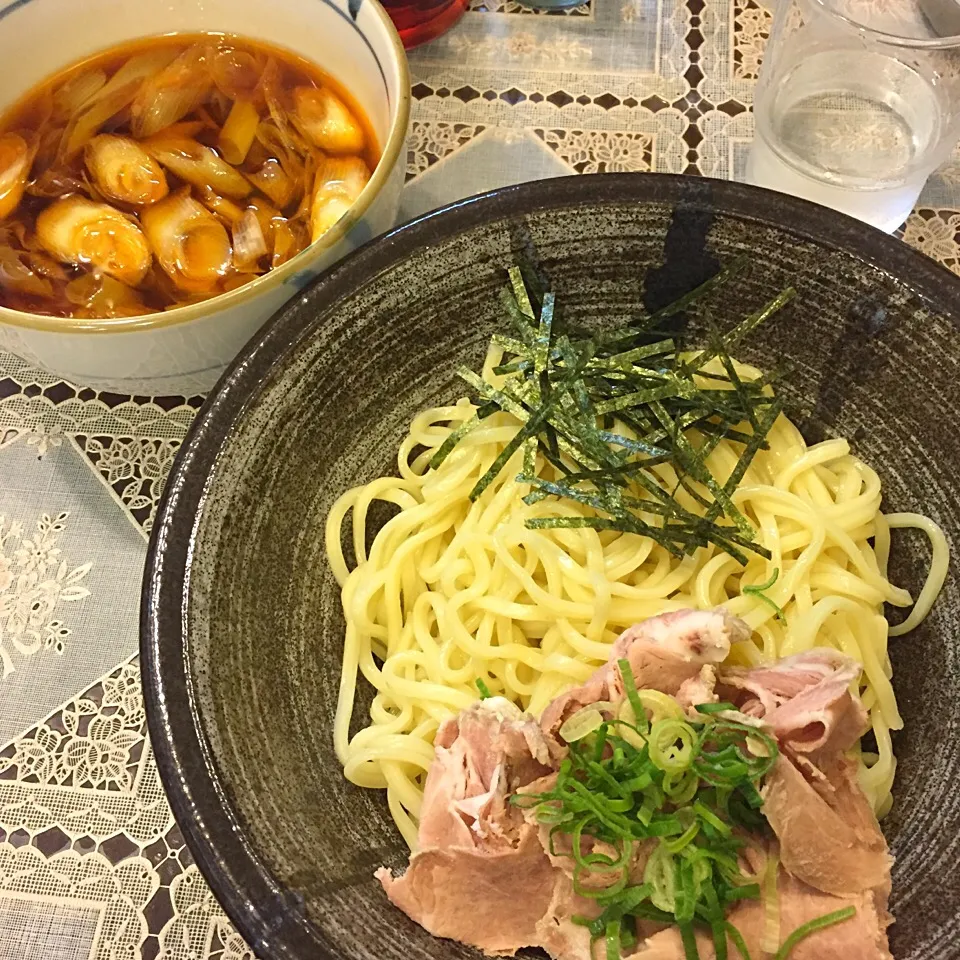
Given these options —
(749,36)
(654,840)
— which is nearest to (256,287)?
(654,840)

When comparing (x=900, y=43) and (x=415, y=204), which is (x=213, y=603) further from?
(x=900, y=43)

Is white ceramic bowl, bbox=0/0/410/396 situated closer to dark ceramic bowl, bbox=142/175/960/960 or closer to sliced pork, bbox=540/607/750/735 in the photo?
dark ceramic bowl, bbox=142/175/960/960

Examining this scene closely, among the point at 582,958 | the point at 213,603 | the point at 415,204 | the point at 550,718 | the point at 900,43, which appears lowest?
the point at 582,958

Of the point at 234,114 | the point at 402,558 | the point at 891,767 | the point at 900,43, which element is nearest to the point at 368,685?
the point at 402,558

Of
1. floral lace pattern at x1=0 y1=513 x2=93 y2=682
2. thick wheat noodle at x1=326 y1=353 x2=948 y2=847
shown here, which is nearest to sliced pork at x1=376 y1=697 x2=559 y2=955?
thick wheat noodle at x1=326 y1=353 x2=948 y2=847

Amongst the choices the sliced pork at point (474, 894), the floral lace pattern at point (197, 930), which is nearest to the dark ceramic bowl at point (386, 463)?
the sliced pork at point (474, 894)

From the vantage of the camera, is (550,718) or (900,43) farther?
(900,43)

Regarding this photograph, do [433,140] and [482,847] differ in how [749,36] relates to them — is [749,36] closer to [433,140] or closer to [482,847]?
[433,140]
